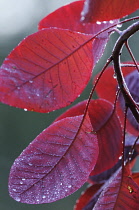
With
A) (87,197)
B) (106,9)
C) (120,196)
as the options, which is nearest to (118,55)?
(106,9)

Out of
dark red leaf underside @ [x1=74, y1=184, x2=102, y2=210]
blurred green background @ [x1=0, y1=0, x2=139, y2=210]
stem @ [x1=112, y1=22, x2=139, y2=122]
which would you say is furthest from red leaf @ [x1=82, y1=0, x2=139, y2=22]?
blurred green background @ [x1=0, y1=0, x2=139, y2=210]

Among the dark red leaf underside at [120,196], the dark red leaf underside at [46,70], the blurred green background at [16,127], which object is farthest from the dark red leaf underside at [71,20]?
the blurred green background at [16,127]

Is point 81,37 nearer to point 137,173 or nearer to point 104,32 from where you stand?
point 104,32

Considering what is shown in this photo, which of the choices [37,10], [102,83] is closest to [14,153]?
[37,10]

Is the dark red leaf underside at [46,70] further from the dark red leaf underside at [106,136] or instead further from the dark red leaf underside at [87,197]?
the dark red leaf underside at [87,197]

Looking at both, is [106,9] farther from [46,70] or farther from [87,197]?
[87,197]

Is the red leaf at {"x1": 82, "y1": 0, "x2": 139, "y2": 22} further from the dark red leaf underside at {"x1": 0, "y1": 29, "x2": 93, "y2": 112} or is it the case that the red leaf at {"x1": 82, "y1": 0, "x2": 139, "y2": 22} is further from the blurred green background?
the blurred green background
